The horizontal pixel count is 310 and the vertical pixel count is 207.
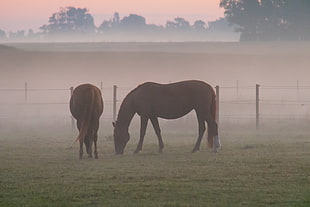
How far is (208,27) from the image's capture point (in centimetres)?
16575

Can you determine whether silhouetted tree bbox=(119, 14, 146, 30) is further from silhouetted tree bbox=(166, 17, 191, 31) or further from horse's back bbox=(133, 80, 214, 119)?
horse's back bbox=(133, 80, 214, 119)

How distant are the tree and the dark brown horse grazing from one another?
126m

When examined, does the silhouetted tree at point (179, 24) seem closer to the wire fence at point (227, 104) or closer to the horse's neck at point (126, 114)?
the wire fence at point (227, 104)

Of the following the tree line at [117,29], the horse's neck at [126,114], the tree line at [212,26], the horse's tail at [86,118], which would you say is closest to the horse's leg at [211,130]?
the horse's neck at [126,114]

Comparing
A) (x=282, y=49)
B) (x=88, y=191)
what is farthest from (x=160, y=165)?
(x=282, y=49)

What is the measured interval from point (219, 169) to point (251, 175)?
859 millimetres

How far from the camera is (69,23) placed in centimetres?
14512

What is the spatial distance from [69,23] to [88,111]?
433 feet

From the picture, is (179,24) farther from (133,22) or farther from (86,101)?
(86,101)

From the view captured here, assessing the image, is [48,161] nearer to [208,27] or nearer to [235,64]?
[235,64]

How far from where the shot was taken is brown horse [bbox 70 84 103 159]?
14.8m

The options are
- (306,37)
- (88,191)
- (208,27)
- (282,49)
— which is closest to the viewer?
(88,191)

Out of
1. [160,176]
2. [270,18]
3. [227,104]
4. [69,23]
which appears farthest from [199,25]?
[160,176]

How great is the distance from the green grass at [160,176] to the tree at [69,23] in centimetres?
12555
